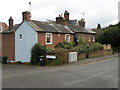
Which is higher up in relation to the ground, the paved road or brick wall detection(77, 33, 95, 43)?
brick wall detection(77, 33, 95, 43)

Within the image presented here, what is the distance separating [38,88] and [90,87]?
8.61 feet

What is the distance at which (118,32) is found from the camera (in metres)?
34.2

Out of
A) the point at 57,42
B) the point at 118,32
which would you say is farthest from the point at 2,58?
the point at 118,32

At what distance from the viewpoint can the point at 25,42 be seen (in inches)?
926

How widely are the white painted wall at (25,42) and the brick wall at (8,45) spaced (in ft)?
→ 3.35

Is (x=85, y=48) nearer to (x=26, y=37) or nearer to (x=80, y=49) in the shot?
(x=80, y=49)

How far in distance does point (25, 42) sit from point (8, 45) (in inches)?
162

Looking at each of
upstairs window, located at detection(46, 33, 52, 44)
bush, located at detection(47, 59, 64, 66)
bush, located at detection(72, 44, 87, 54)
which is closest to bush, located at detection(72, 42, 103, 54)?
bush, located at detection(72, 44, 87, 54)

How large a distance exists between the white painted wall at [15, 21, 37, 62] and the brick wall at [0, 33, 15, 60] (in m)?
1.02

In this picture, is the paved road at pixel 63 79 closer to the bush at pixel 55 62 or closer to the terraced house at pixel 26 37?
the bush at pixel 55 62

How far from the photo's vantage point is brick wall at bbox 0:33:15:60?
1000 inches

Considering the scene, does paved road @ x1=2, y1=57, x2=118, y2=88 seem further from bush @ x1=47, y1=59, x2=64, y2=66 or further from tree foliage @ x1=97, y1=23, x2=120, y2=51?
tree foliage @ x1=97, y1=23, x2=120, y2=51

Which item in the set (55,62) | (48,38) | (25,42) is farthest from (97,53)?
(25,42)

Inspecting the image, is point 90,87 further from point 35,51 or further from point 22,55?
point 22,55
